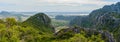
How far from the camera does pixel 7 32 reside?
128000 mm

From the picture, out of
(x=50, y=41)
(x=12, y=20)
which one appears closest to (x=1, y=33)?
(x=12, y=20)

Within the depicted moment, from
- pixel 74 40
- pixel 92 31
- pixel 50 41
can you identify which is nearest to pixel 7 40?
pixel 74 40

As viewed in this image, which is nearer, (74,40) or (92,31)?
(74,40)

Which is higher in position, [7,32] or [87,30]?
[7,32]

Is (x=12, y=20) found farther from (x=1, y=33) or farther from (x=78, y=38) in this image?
(x=78, y=38)

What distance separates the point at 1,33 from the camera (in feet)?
417

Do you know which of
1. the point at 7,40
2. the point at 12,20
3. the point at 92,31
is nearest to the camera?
the point at 7,40

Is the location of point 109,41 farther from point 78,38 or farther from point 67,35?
point 78,38

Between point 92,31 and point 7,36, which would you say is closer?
point 7,36

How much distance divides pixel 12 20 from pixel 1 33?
97.9ft

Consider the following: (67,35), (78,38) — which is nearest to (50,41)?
(67,35)

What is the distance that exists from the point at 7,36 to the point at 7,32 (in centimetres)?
225

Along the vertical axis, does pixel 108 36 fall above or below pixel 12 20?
below

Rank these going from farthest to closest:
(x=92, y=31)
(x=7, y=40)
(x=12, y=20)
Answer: (x=92, y=31), (x=12, y=20), (x=7, y=40)
